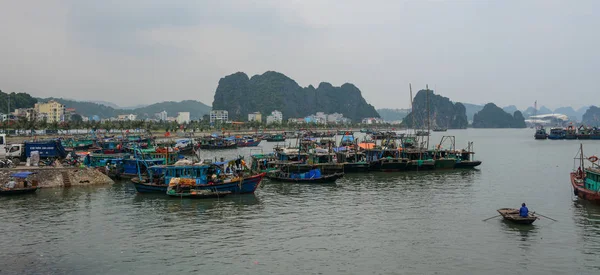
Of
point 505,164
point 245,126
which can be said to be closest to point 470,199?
point 505,164

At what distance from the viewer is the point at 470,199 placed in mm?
37000

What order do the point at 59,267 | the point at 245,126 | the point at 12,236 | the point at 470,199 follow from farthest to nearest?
the point at 245,126 < the point at 470,199 < the point at 12,236 < the point at 59,267

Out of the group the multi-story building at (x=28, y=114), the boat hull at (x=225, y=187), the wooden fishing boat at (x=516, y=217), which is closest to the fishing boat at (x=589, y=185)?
the wooden fishing boat at (x=516, y=217)

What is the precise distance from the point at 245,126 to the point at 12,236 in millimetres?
175358

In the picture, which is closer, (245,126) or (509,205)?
(509,205)

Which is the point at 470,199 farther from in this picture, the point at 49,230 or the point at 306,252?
the point at 49,230

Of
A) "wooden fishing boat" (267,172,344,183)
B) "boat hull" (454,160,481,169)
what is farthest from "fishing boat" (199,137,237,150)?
"wooden fishing boat" (267,172,344,183)

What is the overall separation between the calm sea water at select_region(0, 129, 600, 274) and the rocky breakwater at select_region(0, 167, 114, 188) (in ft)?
5.43

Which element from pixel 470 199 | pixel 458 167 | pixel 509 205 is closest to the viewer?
pixel 509 205

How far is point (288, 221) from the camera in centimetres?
2897

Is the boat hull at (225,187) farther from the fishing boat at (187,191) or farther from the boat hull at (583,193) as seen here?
the boat hull at (583,193)

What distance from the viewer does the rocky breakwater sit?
3991 centimetres

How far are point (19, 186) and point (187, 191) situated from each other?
45.0ft

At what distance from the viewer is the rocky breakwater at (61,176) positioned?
39.9m
